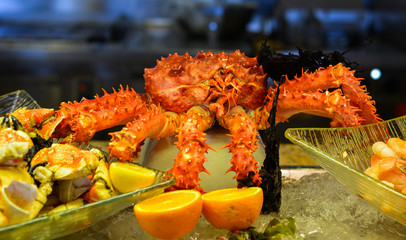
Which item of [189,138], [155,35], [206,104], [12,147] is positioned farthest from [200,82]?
[155,35]

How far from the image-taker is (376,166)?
0.95m

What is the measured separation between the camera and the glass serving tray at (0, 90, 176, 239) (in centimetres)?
68

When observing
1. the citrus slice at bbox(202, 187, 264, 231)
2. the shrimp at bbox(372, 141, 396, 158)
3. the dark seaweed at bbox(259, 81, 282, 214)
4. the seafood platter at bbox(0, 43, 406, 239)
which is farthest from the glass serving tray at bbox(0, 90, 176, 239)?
the shrimp at bbox(372, 141, 396, 158)

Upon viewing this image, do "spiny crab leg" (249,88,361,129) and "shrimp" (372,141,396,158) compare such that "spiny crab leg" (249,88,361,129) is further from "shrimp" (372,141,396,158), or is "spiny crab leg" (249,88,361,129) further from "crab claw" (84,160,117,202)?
"crab claw" (84,160,117,202)

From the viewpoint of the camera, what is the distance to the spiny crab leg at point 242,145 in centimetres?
93

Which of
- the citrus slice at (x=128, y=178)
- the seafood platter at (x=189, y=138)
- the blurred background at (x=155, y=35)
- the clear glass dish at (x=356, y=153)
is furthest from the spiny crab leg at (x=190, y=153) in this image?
the blurred background at (x=155, y=35)

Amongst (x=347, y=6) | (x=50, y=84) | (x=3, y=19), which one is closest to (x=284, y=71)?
(x=50, y=84)

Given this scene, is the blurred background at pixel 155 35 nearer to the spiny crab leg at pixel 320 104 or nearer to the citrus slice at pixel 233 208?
the spiny crab leg at pixel 320 104

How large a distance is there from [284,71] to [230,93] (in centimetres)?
22

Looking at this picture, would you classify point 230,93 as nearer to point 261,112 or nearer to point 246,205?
point 261,112

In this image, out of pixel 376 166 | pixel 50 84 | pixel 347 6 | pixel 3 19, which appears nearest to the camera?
pixel 376 166

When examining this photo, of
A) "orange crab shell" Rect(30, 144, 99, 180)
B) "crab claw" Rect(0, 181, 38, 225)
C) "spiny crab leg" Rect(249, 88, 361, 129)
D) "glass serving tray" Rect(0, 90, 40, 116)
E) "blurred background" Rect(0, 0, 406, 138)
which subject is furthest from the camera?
"blurred background" Rect(0, 0, 406, 138)

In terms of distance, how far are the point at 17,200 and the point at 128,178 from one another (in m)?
0.21

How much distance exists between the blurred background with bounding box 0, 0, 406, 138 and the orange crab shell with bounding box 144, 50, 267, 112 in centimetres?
173
